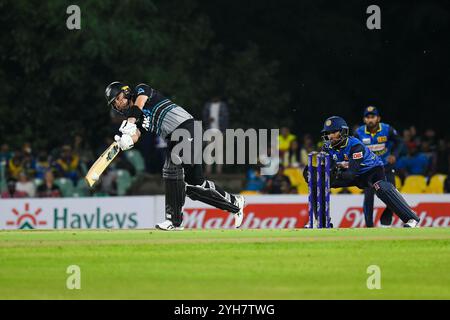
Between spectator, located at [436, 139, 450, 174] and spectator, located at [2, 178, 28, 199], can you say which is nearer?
spectator, located at [2, 178, 28, 199]

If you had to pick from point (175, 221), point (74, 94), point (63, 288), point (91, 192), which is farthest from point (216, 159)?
point (63, 288)

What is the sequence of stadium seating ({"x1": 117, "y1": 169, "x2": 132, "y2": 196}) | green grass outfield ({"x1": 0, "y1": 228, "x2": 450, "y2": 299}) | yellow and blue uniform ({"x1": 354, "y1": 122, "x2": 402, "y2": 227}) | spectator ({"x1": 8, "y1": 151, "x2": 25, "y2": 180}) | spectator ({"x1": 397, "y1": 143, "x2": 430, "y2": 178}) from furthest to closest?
stadium seating ({"x1": 117, "y1": 169, "x2": 132, "y2": 196})
spectator ({"x1": 8, "y1": 151, "x2": 25, "y2": 180})
spectator ({"x1": 397, "y1": 143, "x2": 430, "y2": 178})
yellow and blue uniform ({"x1": 354, "y1": 122, "x2": 402, "y2": 227})
green grass outfield ({"x1": 0, "y1": 228, "x2": 450, "y2": 299})

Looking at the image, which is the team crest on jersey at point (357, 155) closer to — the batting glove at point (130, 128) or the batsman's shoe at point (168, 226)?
the batsman's shoe at point (168, 226)

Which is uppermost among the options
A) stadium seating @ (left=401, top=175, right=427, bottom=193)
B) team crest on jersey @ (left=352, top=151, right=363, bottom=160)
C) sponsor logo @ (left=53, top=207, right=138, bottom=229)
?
team crest on jersey @ (left=352, top=151, right=363, bottom=160)

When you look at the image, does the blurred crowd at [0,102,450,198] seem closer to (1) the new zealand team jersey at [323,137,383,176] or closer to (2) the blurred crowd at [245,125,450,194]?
(2) the blurred crowd at [245,125,450,194]

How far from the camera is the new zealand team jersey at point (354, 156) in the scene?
16672 mm

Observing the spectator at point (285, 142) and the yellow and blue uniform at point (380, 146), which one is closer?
the yellow and blue uniform at point (380, 146)

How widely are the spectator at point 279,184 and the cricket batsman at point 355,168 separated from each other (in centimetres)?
792

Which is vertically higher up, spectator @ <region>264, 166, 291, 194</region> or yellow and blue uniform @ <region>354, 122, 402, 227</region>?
yellow and blue uniform @ <region>354, 122, 402, 227</region>

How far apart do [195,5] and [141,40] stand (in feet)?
10.2

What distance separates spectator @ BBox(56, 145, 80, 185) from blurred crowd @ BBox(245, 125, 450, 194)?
359 cm

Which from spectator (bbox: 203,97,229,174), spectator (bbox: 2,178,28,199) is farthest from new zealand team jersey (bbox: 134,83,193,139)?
spectator (bbox: 203,97,229,174)

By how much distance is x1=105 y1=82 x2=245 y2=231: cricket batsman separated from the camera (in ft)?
52.1

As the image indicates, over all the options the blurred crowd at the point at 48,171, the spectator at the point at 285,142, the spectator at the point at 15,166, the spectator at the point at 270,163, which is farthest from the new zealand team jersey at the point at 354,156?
the spectator at the point at 15,166
